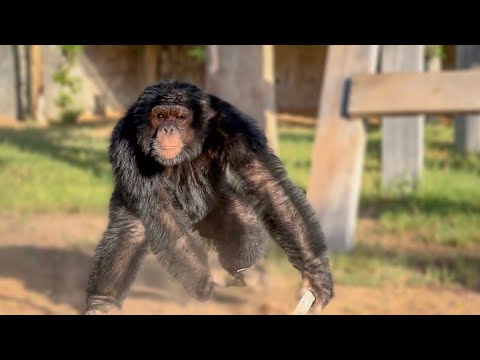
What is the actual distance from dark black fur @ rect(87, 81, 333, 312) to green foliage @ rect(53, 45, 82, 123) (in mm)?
17004

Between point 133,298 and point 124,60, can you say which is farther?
point 124,60

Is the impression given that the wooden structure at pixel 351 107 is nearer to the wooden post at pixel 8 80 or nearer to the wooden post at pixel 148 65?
the wooden post at pixel 8 80

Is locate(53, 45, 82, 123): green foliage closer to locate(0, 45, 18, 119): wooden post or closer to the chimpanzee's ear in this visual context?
locate(0, 45, 18, 119): wooden post

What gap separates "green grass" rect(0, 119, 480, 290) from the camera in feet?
25.1

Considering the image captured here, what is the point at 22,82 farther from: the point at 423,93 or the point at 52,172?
the point at 423,93

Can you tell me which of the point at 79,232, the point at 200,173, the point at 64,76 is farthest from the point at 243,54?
the point at 64,76

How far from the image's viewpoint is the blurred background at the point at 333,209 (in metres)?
7.07

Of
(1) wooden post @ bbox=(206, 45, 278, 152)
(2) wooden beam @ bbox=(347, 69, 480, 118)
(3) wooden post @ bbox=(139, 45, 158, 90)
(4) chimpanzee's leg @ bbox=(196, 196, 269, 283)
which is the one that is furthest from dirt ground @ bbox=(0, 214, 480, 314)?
(3) wooden post @ bbox=(139, 45, 158, 90)

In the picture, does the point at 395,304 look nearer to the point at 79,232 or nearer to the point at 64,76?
the point at 79,232

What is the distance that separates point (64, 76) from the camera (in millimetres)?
20250

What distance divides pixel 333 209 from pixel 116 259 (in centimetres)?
455

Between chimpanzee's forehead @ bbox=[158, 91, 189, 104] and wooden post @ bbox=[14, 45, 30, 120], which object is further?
wooden post @ bbox=[14, 45, 30, 120]

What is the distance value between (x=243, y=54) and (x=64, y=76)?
1382 centimetres

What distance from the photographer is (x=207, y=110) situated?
3.38m
